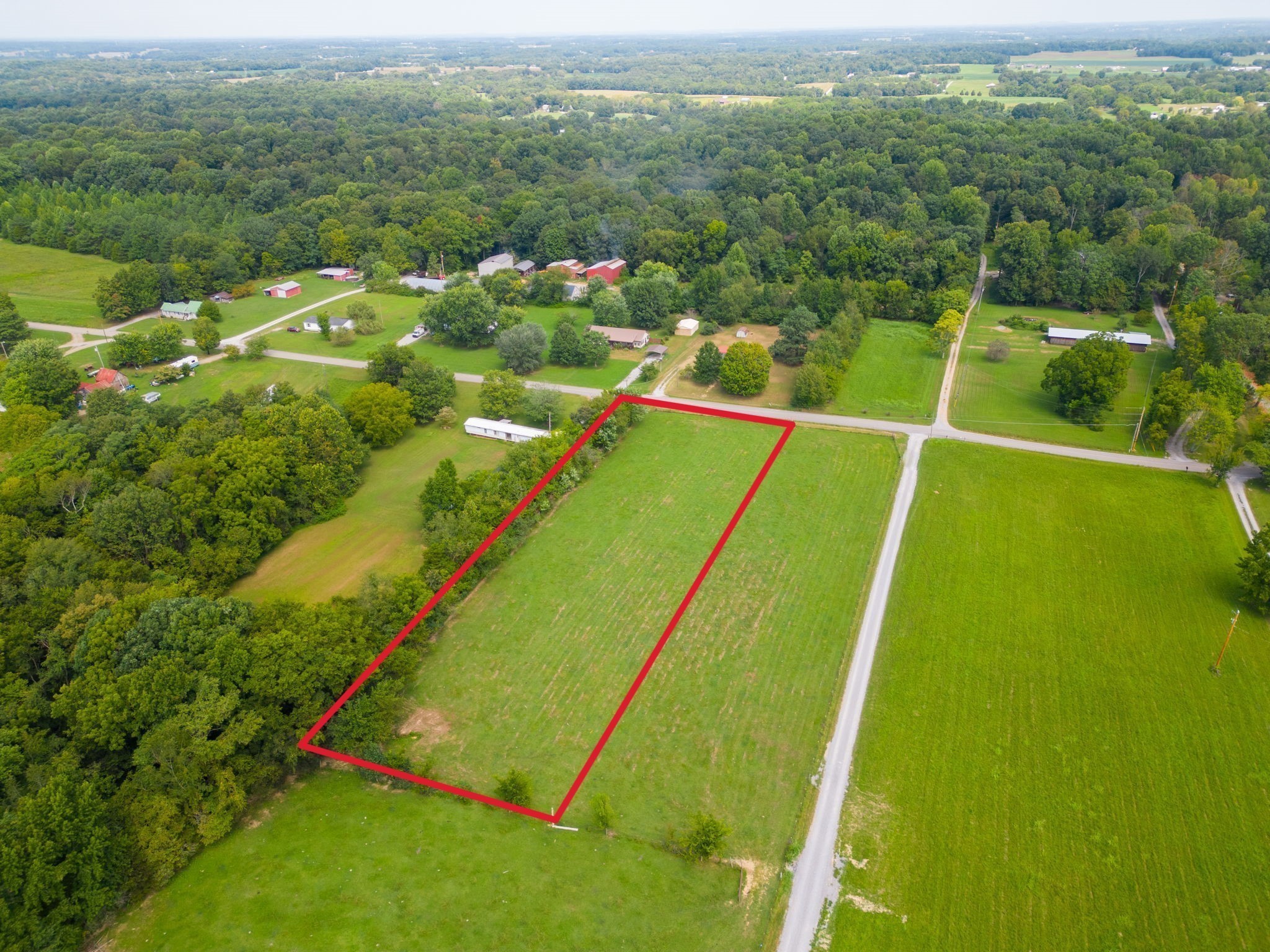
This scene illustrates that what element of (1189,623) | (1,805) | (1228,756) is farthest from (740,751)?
(1,805)

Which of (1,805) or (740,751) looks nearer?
(1,805)

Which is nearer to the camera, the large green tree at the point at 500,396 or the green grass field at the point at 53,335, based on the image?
the large green tree at the point at 500,396

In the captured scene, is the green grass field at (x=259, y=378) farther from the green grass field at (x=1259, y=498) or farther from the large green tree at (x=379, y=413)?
the green grass field at (x=1259, y=498)

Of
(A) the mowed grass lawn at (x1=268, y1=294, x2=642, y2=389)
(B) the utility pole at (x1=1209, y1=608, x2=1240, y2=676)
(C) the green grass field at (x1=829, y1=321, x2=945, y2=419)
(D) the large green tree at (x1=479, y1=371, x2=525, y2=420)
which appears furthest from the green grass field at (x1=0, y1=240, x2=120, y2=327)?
(B) the utility pole at (x1=1209, y1=608, x2=1240, y2=676)

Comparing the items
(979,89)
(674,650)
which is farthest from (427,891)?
(979,89)

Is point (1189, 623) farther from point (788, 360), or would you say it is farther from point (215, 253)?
point (215, 253)

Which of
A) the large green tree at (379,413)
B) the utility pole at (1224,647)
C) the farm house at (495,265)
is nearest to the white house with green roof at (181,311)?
the farm house at (495,265)

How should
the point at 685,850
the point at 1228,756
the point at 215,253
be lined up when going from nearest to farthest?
the point at 685,850, the point at 1228,756, the point at 215,253
